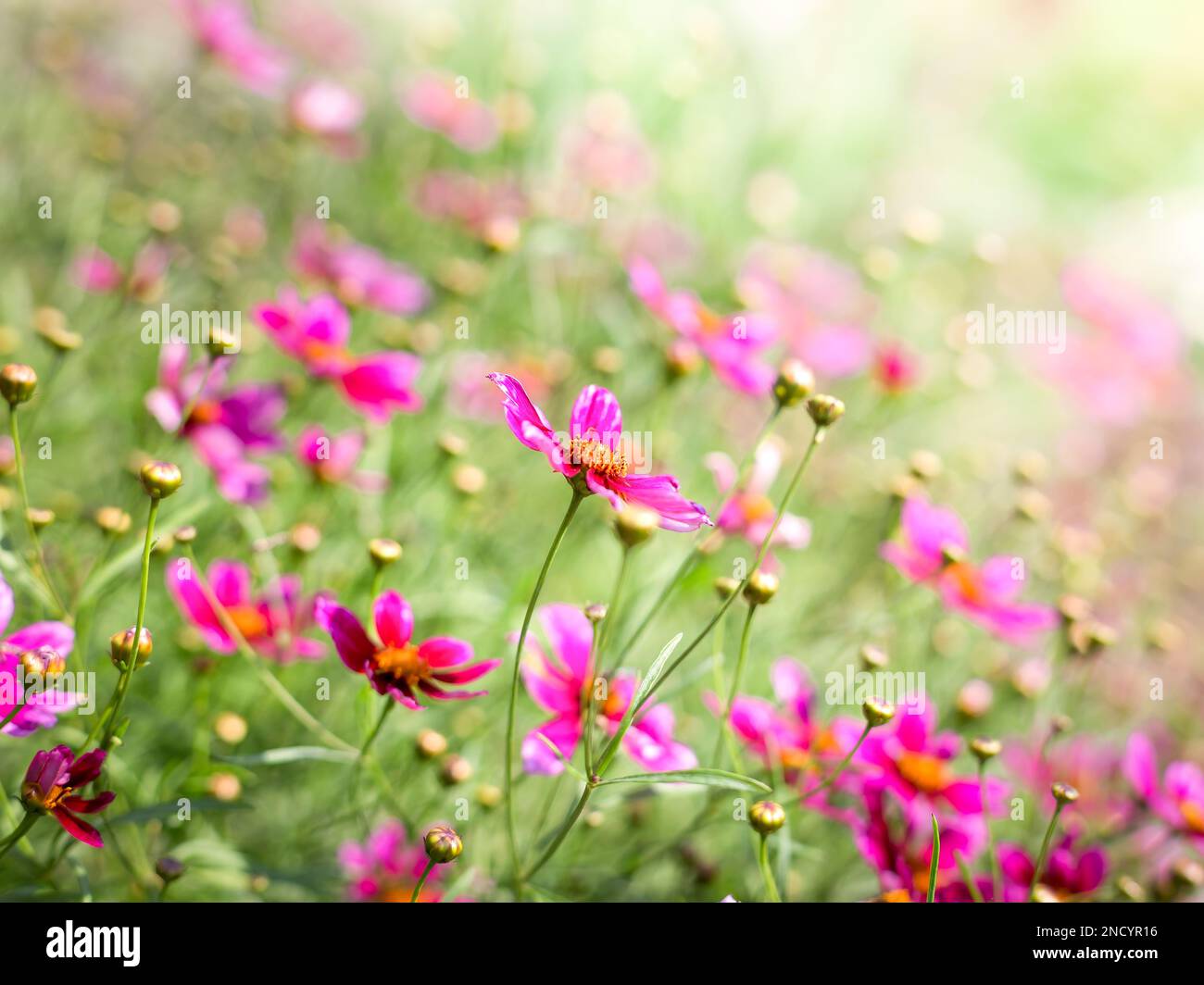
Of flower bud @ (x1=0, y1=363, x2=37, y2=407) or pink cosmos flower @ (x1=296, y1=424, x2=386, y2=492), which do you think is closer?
flower bud @ (x1=0, y1=363, x2=37, y2=407)

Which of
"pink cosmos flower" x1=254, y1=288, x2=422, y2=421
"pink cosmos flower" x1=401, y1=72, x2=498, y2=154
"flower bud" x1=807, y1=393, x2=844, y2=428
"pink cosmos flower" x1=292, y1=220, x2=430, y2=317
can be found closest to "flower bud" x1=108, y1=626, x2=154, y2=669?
"pink cosmos flower" x1=254, y1=288, x2=422, y2=421

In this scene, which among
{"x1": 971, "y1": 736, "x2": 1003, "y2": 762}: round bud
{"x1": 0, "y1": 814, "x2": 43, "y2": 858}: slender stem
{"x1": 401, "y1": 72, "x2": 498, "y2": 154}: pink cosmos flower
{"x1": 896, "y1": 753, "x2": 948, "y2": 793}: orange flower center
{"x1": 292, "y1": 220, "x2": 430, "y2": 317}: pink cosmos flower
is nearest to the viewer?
{"x1": 0, "y1": 814, "x2": 43, "y2": 858}: slender stem

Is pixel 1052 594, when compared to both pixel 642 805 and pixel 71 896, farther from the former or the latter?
pixel 71 896

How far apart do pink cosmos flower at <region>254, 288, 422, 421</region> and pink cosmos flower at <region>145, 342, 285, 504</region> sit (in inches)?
2.7

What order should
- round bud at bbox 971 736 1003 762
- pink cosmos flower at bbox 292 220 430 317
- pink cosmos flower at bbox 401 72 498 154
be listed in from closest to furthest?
round bud at bbox 971 736 1003 762 < pink cosmos flower at bbox 292 220 430 317 < pink cosmos flower at bbox 401 72 498 154

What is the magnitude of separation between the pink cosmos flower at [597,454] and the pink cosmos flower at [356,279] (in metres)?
0.70

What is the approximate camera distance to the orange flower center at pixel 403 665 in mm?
874

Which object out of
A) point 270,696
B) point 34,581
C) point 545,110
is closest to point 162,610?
point 270,696

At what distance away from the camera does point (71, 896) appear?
842 mm

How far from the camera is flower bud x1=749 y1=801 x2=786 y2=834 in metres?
0.80

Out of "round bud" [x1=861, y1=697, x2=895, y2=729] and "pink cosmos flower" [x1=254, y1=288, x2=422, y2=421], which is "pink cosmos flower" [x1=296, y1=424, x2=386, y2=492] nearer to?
"pink cosmos flower" [x1=254, y1=288, x2=422, y2=421]

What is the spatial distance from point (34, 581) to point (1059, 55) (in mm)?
4195

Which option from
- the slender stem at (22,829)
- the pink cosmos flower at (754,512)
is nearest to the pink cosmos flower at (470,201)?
the pink cosmos flower at (754,512)
